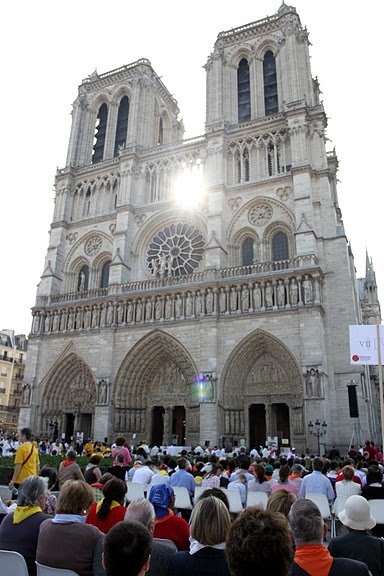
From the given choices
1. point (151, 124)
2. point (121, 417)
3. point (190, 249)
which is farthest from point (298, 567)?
point (151, 124)

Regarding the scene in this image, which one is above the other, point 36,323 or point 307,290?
point 307,290

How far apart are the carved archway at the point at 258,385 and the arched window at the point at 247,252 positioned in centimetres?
503

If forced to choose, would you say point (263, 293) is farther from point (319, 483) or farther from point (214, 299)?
point (319, 483)

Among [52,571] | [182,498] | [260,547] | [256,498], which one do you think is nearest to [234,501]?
[256,498]

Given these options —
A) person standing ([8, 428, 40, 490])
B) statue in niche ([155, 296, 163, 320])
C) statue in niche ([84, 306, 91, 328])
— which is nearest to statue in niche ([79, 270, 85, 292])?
statue in niche ([84, 306, 91, 328])

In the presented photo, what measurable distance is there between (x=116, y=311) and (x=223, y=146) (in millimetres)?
11625

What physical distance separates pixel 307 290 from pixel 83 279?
15.5 metres

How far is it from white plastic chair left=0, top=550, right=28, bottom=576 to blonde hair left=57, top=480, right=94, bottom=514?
65cm

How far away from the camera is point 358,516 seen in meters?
3.40

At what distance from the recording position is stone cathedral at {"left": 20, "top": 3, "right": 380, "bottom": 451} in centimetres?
2119

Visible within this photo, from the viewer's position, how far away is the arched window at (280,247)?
2424 centimetres

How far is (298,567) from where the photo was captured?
264cm

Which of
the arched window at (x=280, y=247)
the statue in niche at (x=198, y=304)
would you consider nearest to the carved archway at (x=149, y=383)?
the statue in niche at (x=198, y=304)

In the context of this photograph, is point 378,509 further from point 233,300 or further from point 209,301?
point 209,301
